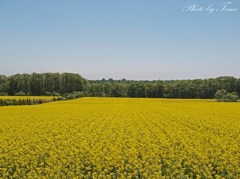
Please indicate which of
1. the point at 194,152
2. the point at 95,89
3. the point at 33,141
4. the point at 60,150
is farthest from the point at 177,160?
the point at 95,89

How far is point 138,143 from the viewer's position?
13.4m

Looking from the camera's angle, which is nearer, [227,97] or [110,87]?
[227,97]

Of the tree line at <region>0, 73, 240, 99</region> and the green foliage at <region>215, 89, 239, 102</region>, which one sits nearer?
the green foliage at <region>215, 89, 239, 102</region>

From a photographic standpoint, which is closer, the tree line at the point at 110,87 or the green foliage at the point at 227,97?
the green foliage at the point at 227,97

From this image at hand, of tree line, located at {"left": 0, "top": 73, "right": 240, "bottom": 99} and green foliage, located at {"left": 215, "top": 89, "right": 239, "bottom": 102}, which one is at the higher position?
tree line, located at {"left": 0, "top": 73, "right": 240, "bottom": 99}

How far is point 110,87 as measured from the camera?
127 meters

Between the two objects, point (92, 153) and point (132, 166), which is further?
point (92, 153)

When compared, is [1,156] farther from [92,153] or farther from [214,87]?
[214,87]

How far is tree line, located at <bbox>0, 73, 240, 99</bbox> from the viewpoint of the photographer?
107188 millimetres

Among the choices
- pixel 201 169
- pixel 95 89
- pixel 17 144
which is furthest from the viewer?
pixel 95 89

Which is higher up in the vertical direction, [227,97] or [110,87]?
[110,87]

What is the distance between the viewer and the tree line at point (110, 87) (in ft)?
352

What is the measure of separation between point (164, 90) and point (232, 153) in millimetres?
101152

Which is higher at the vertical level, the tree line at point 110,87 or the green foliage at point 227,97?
the tree line at point 110,87
